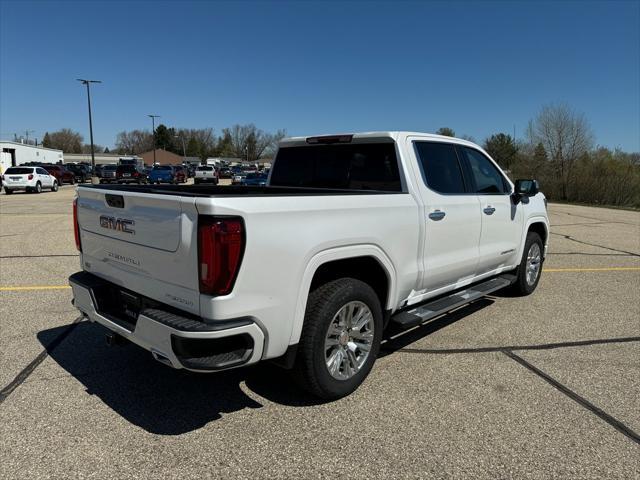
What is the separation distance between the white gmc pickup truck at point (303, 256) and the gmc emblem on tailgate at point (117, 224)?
14mm

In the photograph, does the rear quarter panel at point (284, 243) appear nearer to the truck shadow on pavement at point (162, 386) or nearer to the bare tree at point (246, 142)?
the truck shadow on pavement at point (162, 386)

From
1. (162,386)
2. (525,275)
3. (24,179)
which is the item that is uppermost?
(24,179)

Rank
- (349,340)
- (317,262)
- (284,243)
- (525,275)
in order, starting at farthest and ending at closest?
(525,275)
(349,340)
(317,262)
(284,243)

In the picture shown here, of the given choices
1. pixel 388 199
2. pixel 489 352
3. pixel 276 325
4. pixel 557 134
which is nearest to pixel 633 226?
pixel 489 352

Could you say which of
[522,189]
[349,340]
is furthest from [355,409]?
[522,189]

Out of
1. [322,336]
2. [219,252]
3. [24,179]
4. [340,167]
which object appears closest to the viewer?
[219,252]

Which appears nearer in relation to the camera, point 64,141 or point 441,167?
point 441,167

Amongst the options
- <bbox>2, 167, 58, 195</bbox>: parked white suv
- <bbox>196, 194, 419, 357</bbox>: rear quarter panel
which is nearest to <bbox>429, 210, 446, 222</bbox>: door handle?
<bbox>196, 194, 419, 357</bbox>: rear quarter panel

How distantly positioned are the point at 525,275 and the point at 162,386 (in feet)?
15.3

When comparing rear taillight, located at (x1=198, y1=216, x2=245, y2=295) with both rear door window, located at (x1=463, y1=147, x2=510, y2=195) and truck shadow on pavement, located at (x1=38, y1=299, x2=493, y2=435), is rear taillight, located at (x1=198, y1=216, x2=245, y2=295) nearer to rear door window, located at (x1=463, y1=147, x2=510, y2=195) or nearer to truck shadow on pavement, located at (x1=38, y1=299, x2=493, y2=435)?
truck shadow on pavement, located at (x1=38, y1=299, x2=493, y2=435)

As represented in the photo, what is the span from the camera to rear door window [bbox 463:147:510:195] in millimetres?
5129

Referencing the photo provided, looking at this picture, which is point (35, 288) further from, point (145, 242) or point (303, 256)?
point (303, 256)

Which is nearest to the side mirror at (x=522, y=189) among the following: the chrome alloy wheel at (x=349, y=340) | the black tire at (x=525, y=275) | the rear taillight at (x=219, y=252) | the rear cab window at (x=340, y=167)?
the black tire at (x=525, y=275)

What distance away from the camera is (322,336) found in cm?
326
